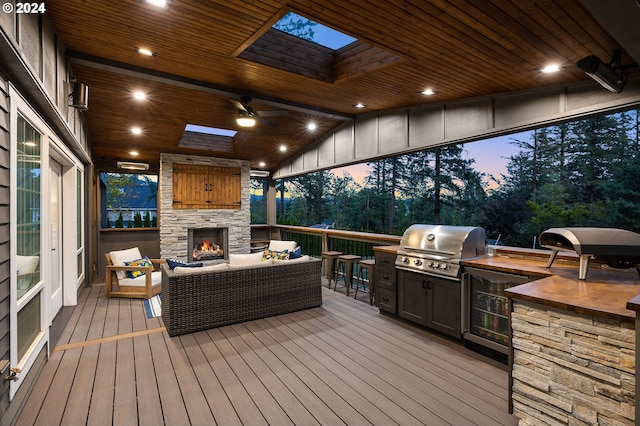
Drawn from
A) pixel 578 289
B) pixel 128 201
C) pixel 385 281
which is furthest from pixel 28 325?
pixel 128 201

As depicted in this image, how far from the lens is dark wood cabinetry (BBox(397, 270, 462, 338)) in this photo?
338 centimetres

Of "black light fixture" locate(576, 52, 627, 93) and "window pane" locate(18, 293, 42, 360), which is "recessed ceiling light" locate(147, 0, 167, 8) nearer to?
"window pane" locate(18, 293, 42, 360)

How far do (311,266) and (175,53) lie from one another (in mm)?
3054

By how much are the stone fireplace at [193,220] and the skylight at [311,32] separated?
5.01 m

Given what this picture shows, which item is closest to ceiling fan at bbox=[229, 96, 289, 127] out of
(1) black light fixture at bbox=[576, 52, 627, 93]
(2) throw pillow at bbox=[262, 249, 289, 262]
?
(2) throw pillow at bbox=[262, 249, 289, 262]

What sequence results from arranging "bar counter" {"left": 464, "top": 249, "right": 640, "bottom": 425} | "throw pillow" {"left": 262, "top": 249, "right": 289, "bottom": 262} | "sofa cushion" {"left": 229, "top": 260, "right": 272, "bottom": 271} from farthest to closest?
"throw pillow" {"left": 262, "top": 249, "right": 289, "bottom": 262} → "sofa cushion" {"left": 229, "top": 260, "right": 272, "bottom": 271} → "bar counter" {"left": 464, "top": 249, "right": 640, "bottom": 425}

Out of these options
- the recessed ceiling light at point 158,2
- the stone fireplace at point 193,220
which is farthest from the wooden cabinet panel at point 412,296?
the stone fireplace at point 193,220

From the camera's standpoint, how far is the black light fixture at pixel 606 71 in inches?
97.0

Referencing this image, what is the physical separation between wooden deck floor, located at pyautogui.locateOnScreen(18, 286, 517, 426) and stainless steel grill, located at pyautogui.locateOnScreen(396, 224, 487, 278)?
30.4 inches

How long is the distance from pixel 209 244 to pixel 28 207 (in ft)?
19.1

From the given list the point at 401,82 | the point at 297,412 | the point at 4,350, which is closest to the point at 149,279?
the point at 4,350

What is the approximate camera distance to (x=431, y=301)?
3.63 meters

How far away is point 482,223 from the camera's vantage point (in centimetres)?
981

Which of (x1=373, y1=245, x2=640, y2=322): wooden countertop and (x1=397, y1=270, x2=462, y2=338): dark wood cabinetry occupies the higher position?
(x1=373, y1=245, x2=640, y2=322): wooden countertop
